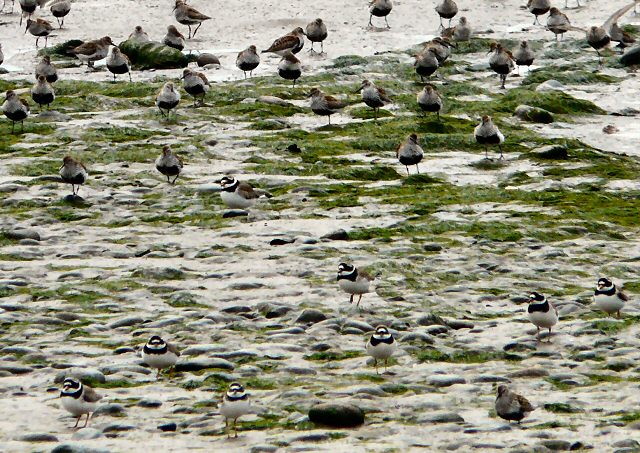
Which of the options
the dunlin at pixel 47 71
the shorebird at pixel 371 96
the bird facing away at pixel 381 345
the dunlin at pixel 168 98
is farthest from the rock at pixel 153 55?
the bird facing away at pixel 381 345

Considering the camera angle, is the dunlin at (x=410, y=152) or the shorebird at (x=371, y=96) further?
the shorebird at (x=371, y=96)

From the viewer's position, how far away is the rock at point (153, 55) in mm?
30312

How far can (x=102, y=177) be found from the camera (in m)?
21.6

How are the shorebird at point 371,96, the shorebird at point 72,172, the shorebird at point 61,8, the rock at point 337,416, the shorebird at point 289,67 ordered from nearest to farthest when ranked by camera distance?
the rock at point 337,416 → the shorebird at point 72,172 → the shorebird at point 371,96 → the shorebird at point 289,67 → the shorebird at point 61,8

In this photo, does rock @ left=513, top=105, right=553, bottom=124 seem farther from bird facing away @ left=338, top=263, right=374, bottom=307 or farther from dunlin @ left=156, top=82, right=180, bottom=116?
bird facing away @ left=338, top=263, right=374, bottom=307

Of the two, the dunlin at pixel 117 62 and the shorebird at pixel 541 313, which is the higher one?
the shorebird at pixel 541 313

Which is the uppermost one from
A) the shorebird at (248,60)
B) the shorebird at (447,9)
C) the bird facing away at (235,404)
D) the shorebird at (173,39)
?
the bird facing away at (235,404)

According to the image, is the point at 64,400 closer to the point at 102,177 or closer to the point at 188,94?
the point at 102,177

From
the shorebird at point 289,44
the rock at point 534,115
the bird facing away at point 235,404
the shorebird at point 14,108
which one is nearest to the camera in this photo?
the bird facing away at point 235,404

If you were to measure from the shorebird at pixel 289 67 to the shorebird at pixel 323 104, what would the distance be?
2.82 m

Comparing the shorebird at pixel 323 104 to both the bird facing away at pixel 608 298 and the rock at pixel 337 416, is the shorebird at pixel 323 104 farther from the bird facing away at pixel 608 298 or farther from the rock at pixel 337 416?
the rock at pixel 337 416

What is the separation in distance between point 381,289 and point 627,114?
1202 centimetres

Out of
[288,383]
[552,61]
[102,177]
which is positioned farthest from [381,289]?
[552,61]

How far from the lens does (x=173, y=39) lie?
3150 centimetres
